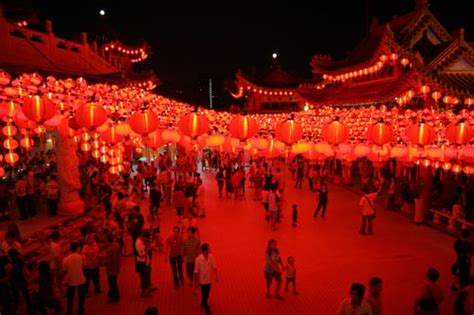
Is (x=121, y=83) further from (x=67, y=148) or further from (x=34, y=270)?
(x=34, y=270)

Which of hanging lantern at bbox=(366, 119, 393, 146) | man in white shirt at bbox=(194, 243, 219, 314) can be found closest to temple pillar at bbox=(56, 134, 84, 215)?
man in white shirt at bbox=(194, 243, 219, 314)

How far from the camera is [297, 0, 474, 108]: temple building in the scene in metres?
13.1

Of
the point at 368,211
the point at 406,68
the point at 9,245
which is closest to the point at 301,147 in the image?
the point at 368,211

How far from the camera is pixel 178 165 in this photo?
58.5 ft

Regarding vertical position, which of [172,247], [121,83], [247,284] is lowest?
[247,284]

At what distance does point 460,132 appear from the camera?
697 cm

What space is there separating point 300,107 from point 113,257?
29.0 m

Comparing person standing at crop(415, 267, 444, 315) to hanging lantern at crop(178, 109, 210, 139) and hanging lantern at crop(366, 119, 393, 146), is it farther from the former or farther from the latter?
hanging lantern at crop(178, 109, 210, 139)

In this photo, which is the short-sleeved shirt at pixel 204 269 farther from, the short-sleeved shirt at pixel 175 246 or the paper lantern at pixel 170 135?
the paper lantern at pixel 170 135

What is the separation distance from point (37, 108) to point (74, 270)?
2.72 metres

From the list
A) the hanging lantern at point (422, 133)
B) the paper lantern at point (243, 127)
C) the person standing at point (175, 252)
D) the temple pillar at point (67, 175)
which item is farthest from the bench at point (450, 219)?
the temple pillar at point (67, 175)

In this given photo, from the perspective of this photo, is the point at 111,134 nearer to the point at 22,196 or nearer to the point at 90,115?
the point at 90,115

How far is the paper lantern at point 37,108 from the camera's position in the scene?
17.6 feet

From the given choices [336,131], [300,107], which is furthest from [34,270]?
[300,107]
